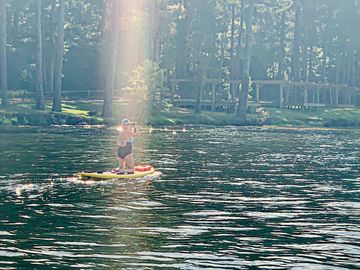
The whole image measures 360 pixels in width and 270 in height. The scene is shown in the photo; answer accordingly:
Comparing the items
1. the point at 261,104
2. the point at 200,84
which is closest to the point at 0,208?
the point at 200,84

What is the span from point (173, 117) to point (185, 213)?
56141 mm

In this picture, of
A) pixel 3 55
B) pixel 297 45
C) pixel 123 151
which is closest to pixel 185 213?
pixel 123 151

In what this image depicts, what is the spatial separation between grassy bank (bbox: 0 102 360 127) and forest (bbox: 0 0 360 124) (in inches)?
68.6

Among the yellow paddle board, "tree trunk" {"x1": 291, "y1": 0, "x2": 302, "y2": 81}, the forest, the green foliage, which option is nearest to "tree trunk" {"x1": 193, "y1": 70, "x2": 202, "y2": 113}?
the forest

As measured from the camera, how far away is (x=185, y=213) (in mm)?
23422

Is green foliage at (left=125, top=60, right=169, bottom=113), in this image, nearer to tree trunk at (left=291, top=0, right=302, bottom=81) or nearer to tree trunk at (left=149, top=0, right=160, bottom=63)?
tree trunk at (left=149, top=0, right=160, bottom=63)

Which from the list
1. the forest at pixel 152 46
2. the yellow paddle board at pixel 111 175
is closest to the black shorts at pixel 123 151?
the yellow paddle board at pixel 111 175

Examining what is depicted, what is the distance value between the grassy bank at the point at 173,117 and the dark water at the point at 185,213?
24.9m

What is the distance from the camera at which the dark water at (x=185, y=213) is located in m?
17.7

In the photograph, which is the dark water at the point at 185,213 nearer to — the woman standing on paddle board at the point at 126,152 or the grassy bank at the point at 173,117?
the woman standing on paddle board at the point at 126,152

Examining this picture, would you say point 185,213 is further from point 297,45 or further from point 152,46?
point 297,45

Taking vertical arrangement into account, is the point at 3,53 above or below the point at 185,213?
above

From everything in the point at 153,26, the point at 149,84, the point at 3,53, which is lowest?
the point at 149,84

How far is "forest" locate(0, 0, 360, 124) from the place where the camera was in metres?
78.9
